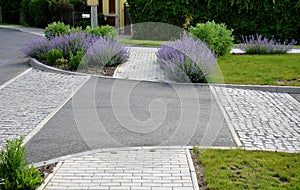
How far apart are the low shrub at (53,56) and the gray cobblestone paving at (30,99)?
642 mm

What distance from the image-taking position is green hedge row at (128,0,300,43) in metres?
19.6

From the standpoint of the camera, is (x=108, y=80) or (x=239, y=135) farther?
(x=108, y=80)

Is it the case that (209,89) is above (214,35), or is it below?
below

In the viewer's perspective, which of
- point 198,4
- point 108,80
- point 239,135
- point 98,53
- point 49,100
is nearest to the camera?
point 239,135

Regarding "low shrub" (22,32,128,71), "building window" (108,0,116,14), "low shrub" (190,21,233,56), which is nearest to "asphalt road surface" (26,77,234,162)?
"low shrub" (22,32,128,71)

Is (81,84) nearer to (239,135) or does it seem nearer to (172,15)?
(239,135)

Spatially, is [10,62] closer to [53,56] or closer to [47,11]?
[53,56]

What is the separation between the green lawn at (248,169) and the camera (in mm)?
4398

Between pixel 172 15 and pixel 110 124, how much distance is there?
1497cm

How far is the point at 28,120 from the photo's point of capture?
698cm

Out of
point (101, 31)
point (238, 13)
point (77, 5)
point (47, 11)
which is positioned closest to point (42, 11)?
point (47, 11)

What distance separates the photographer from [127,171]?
15.9 ft

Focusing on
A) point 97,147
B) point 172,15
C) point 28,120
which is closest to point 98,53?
point 28,120

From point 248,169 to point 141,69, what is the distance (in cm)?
715
